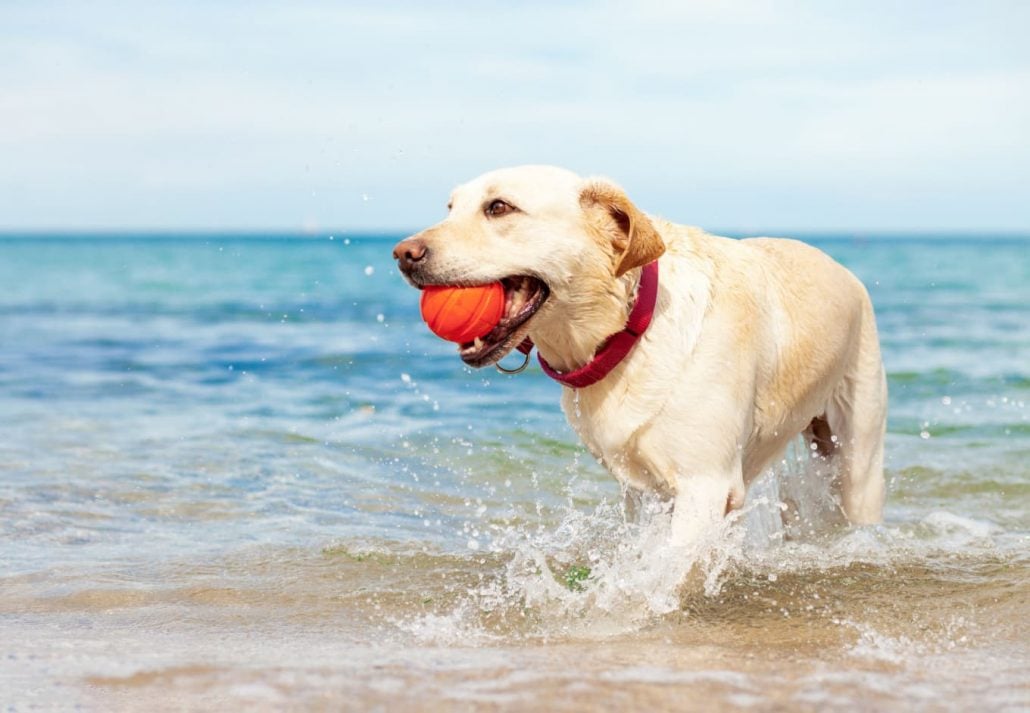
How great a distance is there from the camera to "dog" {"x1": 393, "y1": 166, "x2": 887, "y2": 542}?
4258 millimetres

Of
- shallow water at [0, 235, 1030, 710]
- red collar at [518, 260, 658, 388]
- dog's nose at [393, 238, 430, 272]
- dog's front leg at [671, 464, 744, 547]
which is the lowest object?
shallow water at [0, 235, 1030, 710]

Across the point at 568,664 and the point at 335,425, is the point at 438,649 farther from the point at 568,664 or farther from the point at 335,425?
the point at 335,425

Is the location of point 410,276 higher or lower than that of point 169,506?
higher

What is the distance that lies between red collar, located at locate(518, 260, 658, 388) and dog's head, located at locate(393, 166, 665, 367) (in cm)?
13

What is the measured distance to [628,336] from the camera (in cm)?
441

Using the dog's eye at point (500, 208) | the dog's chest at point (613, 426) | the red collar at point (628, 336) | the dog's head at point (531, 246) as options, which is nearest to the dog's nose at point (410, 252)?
the dog's head at point (531, 246)

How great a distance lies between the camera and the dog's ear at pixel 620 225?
419cm

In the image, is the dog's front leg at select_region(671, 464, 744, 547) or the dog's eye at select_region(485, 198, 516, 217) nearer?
the dog's eye at select_region(485, 198, 516, 217)

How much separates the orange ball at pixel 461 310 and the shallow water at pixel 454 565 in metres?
0.64

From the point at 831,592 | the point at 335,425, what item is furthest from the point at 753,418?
the point at 335,425

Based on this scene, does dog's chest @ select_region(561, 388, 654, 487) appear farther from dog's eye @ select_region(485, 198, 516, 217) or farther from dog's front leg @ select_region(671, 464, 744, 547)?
dog's eye @ select_region(485, 198, 516, 217)

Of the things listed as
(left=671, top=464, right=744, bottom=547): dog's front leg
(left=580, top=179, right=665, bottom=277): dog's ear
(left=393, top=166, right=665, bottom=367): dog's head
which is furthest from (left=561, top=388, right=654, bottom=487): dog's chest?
(left=580, top=179, right=665, bottom=277): dog's ear

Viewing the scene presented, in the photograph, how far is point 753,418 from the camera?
4855 millimetres

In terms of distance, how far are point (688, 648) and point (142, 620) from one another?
82.7 inches
